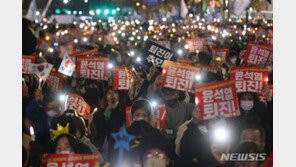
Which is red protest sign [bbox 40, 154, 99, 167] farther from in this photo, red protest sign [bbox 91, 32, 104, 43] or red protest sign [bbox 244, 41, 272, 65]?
red protest sign [bbox 91, 32, 104, 43]

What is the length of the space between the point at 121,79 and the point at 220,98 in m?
3.49

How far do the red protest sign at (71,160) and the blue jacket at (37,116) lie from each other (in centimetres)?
255

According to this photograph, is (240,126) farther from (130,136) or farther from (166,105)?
(166,105)

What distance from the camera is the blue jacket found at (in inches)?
268

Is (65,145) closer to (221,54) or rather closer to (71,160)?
(71,160)

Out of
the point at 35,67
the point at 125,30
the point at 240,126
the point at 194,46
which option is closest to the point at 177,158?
the point at 240,126

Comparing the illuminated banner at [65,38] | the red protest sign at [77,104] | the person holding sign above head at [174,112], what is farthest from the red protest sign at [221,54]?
the illuminated banner at [65,38]

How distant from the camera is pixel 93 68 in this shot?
10.1 meters

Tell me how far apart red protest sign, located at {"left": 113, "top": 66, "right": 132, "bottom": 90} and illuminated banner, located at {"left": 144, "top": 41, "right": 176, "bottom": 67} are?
0.50 meters

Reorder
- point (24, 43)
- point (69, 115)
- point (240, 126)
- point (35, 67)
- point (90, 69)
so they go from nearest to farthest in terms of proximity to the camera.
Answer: point (240, 126)
point (69, 115)
point (24, 43)
point (35, 67)
point (90, 69)

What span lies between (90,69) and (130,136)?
5.49 meters

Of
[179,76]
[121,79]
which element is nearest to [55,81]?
[121,79]

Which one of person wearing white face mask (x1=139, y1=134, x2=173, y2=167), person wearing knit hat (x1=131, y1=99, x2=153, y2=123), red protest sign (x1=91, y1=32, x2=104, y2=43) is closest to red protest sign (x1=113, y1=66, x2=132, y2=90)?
person wearing knit hat (x1=131, y1=99, x2=153, y2=123)

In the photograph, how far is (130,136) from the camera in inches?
187
